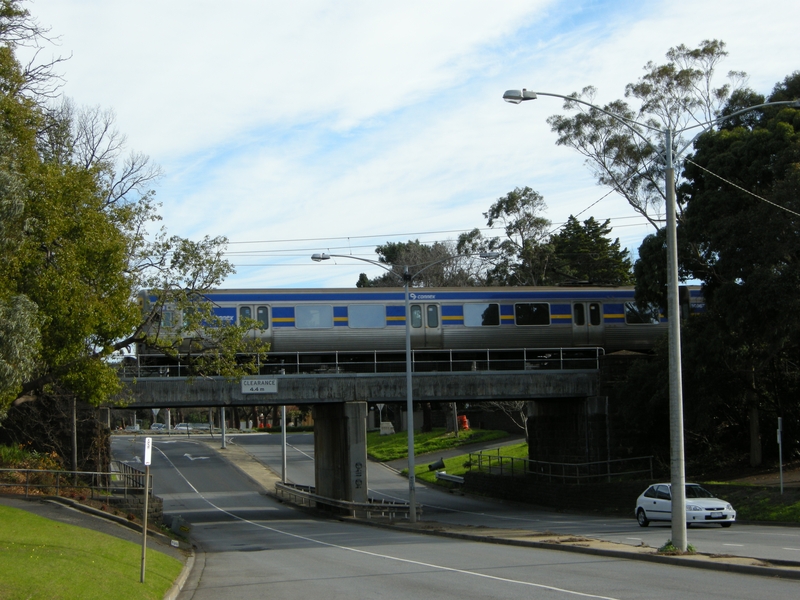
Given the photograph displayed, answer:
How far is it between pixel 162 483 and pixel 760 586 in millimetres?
49414

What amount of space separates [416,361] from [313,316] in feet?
17.0

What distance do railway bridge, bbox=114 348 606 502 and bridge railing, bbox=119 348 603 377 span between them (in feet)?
0.15

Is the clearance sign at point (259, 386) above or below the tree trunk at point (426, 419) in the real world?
above

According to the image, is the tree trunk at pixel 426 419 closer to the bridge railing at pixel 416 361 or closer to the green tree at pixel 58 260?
the bridge railing at pixel 416 361

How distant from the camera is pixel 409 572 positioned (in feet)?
53.9

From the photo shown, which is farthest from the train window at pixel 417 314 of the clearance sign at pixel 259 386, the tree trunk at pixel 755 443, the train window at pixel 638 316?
the tree trunk at pixel 755 443

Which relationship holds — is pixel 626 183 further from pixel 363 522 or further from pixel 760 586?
pixel 760 586

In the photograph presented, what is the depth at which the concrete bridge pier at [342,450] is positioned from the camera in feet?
120

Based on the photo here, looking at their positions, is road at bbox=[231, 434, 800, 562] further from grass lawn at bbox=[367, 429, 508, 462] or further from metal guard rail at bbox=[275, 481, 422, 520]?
grass lawn at bbox=[367, 429, 508, 462]

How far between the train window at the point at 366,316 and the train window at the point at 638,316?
11.3 m

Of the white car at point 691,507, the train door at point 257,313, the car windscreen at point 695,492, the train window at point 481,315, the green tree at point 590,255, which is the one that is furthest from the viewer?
the green tree at point 590,255

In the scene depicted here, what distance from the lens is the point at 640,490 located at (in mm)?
33000

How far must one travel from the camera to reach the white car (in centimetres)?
2441

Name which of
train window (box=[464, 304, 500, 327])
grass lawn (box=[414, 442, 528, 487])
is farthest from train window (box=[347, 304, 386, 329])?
grass lawn (box=[414, 442, 528, 487])
